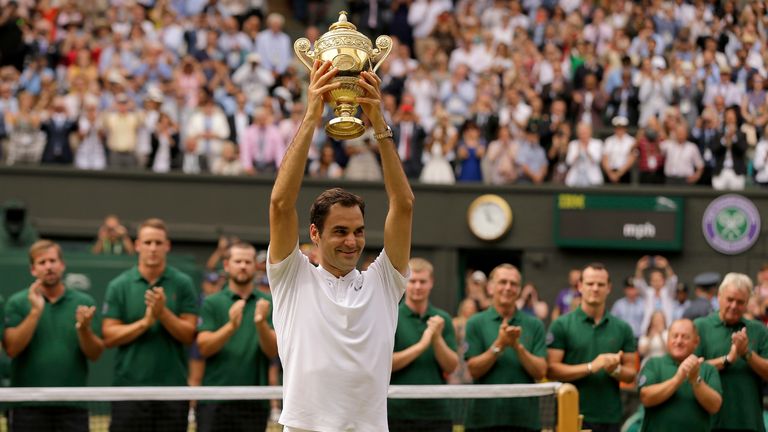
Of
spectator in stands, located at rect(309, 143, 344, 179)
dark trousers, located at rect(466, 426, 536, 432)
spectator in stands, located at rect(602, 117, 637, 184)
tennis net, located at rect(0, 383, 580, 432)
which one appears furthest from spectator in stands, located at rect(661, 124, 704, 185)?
dark trousers, located at rect(466, 426, 536, 432)

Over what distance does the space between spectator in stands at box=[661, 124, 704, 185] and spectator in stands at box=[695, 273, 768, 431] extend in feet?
31.7

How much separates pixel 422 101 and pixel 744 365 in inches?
474

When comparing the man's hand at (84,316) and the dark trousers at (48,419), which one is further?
the dark trousers at (48,419)

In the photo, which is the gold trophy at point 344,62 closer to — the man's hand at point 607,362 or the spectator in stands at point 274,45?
the man's hand at point 607,362

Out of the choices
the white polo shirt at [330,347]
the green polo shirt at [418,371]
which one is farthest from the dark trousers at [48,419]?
the white polo shirt at [330,347]

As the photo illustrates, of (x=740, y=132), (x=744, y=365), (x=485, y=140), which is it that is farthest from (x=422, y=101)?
(x=744, y=365)

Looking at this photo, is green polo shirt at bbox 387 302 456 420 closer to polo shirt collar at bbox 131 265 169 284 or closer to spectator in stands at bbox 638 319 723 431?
spectator in stands at bbox 638 319 723 431

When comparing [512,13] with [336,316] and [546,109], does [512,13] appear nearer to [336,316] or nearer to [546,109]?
[546,109]

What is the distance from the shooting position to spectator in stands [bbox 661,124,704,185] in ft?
63.8

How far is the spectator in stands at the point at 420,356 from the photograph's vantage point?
9914 millimetres

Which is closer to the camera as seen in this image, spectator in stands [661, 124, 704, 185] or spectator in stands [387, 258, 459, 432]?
spectator in stands [387, 258, 459, 432]

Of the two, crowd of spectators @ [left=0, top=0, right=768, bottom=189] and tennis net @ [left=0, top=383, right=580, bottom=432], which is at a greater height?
crowd of spectators @ [left=0, top=0, right=768, bottom=189]

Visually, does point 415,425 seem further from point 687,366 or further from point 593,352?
point 687,366

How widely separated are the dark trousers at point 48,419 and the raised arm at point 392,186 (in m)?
4.36
